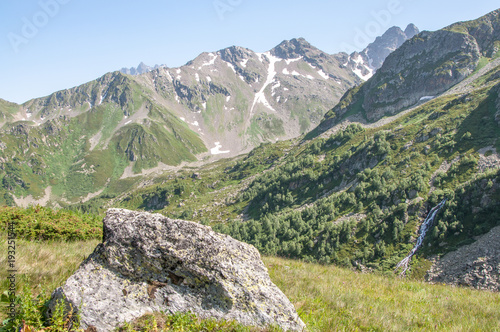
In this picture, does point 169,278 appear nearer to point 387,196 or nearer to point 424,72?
point 387,196

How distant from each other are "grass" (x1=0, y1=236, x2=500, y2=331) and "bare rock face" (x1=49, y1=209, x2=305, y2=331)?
470 mm

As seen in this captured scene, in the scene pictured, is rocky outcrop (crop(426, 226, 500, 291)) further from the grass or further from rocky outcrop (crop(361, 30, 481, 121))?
rocky outcrop (crop(361, 30, 481, 121))

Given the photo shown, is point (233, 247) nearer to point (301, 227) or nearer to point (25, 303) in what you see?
point (25, 303)

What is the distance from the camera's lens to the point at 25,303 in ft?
17.0

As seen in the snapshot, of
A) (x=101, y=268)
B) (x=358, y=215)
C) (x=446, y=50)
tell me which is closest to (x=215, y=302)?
(x=101, y=268)

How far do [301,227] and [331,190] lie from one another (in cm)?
3200

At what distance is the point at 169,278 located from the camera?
6.72 metres

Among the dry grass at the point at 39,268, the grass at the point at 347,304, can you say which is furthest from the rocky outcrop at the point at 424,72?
the dry grass at the point at 39,268

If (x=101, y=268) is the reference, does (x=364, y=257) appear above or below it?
below

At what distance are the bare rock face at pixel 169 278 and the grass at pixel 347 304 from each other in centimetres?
47

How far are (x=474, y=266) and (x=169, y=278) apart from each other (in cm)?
5044

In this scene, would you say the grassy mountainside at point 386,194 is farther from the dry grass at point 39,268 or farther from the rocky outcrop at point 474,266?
the dry grass at point 39,268

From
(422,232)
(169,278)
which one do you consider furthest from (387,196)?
(169,278)

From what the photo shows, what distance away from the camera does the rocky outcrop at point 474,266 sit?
36438 mm
